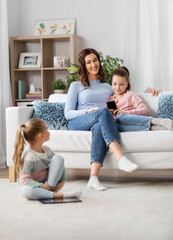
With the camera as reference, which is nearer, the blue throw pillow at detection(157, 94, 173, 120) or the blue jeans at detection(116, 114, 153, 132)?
the blue jeans at detection(116, 114, 153, 132)

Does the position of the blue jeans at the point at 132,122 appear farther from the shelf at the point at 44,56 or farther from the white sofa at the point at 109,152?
the shelf at the point at 44,56

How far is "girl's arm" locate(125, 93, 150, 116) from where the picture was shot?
330 cm

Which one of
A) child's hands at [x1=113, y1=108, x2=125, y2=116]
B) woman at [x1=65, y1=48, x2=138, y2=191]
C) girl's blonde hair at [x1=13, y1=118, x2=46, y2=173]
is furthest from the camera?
child's hands at [x1=113, y1=108, x2=125, y2=116]

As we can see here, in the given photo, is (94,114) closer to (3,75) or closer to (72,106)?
(72,106)

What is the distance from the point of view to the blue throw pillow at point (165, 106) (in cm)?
334

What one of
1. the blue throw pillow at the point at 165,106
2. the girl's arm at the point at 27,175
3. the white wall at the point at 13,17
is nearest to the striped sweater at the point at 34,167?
the girl's arm at the point at 27,175

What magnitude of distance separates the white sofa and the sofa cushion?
14.0 inches

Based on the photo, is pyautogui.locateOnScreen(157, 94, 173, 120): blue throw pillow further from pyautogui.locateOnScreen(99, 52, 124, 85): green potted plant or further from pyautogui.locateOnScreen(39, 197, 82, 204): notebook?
pyautogui.locateOnScreen(99, 52, 124, 85): green potted plant

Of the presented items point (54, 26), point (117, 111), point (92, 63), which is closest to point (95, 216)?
point (117, 111)

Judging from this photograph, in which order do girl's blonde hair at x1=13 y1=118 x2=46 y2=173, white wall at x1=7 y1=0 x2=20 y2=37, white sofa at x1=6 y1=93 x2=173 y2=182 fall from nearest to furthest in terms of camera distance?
girl's blonde hair at x1=13 y1=118 x2=46 y2=173 < white sofa at x1=6 y1=93 x2=173 y2=182 < white wall at x1=7 y1=0 x2=20 y2=37

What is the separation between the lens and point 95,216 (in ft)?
6.89

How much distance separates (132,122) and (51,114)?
71 cm

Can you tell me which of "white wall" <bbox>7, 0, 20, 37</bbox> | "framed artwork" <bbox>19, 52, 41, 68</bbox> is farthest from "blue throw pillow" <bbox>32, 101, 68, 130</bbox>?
"white wall" <bbox>7, 0, 20, 37</bbox>

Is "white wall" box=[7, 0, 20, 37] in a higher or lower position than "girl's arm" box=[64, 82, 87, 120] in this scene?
higher
